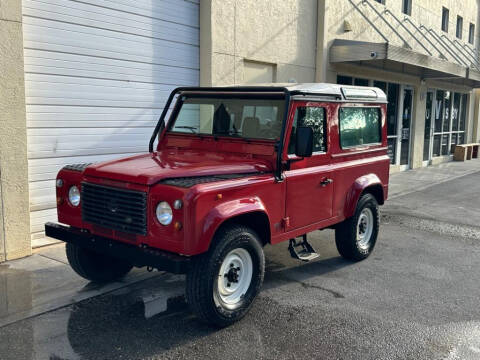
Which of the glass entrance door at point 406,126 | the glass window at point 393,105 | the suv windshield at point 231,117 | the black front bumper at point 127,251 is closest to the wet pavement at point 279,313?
the black front bumper at point 127,251

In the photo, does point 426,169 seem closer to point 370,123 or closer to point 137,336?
point 370,123

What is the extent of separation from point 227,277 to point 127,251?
2.97 ft

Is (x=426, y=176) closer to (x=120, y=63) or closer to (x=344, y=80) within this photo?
(x=344, y=80)

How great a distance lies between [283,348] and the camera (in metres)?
4.11

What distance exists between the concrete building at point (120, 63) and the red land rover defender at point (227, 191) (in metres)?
1.74

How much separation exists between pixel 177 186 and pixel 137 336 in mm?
1337

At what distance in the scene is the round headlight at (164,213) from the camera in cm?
398

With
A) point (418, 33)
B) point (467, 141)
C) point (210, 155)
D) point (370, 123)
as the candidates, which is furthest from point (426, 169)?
point (210, 155)

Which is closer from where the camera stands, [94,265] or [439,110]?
[94,265]

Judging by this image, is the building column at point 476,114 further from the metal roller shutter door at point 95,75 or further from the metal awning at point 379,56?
the metal roller shutter door at point 95,75


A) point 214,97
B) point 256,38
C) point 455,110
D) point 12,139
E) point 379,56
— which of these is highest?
point 256,38

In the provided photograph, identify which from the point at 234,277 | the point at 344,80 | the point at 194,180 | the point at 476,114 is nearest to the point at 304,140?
the point at 194,180

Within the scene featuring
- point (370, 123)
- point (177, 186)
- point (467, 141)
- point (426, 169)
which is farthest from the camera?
point (467, 141)

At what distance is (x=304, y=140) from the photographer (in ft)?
15.5
